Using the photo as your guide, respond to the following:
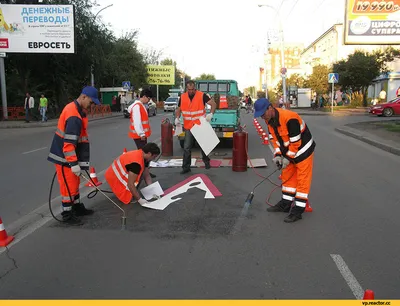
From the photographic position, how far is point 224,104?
565 inches

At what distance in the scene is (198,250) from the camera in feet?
14.3

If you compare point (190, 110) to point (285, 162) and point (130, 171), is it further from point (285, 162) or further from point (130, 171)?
point (285, 162)

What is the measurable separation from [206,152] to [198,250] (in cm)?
471

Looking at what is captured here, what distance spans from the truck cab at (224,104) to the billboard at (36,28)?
1529 centimetres

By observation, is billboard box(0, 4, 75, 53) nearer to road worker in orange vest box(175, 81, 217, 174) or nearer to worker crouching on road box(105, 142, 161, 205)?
road worker in orange vest box(175, 81, 217, 174)

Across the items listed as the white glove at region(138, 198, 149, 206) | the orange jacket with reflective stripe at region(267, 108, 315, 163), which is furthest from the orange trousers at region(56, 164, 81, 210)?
the orange jacket with reflective stripe at region(267, 108, 315, 163)

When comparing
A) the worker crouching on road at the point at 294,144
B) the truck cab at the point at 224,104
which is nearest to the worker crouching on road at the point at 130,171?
the worker crouching on road at the point at 294,144

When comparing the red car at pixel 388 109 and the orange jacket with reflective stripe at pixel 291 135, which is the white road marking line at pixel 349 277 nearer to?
the orange jacket with reflective stripe at pixel 291 135

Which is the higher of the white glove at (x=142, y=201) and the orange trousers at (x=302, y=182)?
the orange trousers at (x=302, y=182)

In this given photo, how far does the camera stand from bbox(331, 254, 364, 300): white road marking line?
3404mm

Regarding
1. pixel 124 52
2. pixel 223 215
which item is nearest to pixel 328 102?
pixel 124 52

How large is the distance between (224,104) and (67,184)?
9.81 meters

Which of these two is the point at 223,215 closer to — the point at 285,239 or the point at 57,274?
the point at 285,239

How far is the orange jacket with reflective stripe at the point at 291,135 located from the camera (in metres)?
5.20
